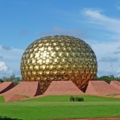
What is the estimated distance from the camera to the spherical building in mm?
37500

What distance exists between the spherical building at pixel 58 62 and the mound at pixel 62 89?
2305 millimetres

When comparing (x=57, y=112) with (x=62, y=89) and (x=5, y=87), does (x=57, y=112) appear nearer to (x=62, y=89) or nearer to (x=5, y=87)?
(x=62, y=89)

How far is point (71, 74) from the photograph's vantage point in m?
37.7

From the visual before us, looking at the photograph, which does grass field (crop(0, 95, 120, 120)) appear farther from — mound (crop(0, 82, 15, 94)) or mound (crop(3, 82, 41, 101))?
mound (crop(0, 82, 15, 94))

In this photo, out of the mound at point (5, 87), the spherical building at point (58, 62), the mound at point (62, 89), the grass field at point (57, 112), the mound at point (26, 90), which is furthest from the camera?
the mound at point (5, 87)

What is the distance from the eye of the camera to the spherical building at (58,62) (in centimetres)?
3750

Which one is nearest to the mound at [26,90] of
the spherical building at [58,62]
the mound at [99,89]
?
the spherical building at [58,62]

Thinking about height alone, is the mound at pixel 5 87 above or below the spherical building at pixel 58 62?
below

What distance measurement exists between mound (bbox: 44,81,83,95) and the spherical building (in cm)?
230

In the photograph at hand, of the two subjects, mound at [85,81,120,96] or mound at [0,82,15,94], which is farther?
mound at [0,82,15,94]

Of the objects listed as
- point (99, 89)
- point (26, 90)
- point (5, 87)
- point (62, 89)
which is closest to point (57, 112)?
point (62, 89)

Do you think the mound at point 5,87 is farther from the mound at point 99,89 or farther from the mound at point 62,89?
the mound at point 99,89

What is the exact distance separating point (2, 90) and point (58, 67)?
28.3 ft

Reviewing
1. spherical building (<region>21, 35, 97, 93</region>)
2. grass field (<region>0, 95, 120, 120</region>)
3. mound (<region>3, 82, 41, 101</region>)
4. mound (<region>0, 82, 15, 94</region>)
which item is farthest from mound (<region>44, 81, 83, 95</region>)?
grass field (<region>0, 95, 120, 120</region>)
